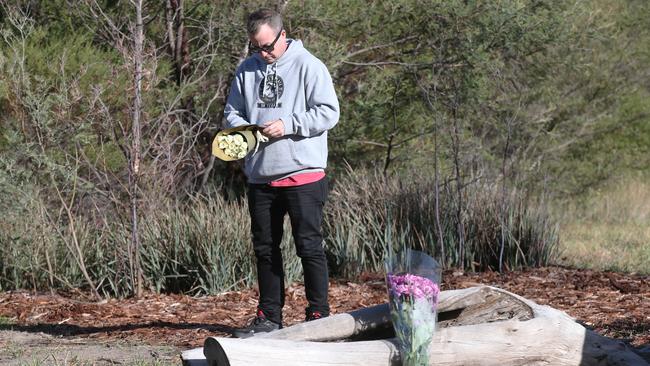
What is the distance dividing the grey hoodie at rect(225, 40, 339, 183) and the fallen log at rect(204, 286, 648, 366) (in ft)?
3.28

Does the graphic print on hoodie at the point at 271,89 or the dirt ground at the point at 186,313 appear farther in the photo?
the dirt ground at the point at 186,313

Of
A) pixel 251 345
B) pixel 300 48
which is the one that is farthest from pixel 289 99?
pixel 251 345

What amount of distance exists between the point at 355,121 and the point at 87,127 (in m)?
4.88

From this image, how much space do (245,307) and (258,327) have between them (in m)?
1.85

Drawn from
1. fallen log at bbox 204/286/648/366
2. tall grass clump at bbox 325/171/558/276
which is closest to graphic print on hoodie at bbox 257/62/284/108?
fallen log at bbox 204/286/648/366

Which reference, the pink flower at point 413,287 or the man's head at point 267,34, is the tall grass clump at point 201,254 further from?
the pink flower at point 413,287

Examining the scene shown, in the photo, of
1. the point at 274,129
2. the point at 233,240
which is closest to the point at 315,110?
the point at 274,129

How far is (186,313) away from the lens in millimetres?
7629

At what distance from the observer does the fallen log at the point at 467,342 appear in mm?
4738

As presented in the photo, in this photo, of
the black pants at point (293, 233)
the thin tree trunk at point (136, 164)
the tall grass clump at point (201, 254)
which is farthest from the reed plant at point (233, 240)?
the black pants at point (293, 233)

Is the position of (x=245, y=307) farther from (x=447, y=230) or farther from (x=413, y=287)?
(x=413, y=287)

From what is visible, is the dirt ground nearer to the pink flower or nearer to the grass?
the grass

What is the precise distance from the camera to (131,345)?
6.44 metres

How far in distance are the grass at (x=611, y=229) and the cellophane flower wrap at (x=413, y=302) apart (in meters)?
4.76
